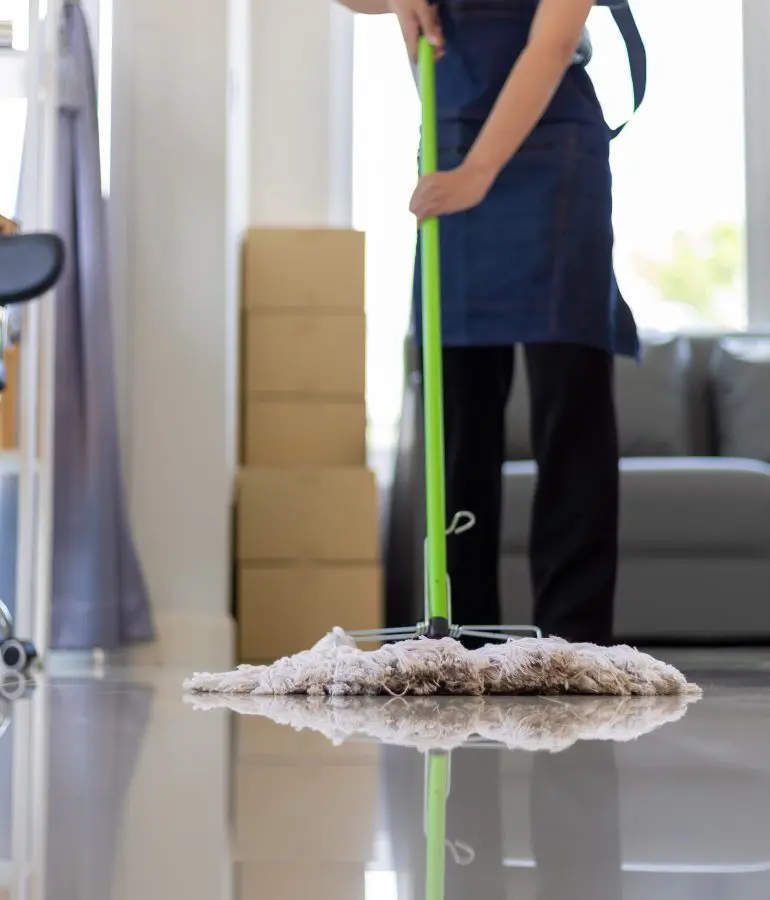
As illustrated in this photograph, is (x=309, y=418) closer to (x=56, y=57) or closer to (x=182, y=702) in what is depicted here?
(x=56, y=57)

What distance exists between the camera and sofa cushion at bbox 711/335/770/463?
10.9 feet

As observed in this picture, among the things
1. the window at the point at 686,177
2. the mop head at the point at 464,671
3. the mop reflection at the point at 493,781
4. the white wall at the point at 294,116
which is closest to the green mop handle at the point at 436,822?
the mop reflection at the point at 493,781

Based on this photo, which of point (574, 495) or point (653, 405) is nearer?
point (574, 495)

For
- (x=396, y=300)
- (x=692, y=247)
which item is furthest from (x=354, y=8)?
(x=692, y=247)

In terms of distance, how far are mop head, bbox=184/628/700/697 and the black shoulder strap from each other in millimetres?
819

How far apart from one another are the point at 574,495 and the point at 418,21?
24.8 inches

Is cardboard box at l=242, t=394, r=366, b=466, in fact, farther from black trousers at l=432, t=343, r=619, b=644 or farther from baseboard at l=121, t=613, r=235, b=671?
black trousers at l=432, t=343, r=619, b=644

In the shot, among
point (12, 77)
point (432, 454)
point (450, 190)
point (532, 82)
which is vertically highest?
point (12, 77)

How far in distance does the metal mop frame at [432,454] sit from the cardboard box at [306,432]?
1.41 meters

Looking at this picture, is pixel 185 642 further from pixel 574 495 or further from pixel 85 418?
pixel 574 495

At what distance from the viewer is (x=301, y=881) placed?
395 mm

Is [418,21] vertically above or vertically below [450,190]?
above

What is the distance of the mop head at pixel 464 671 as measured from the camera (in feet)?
3.82

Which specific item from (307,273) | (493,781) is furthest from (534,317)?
(307,273)
